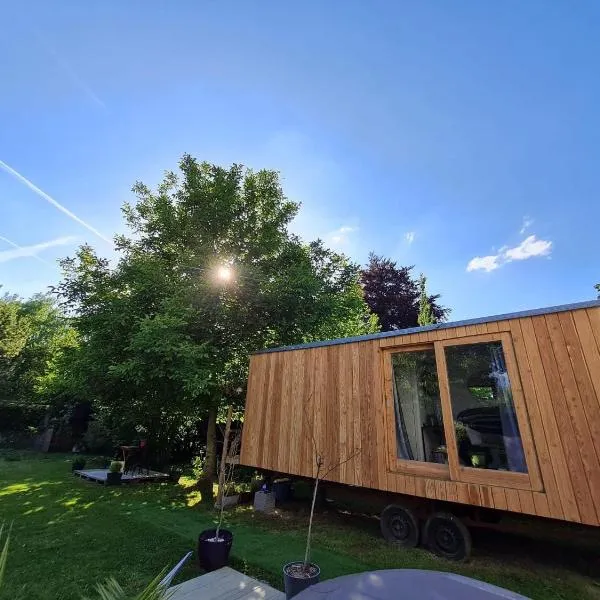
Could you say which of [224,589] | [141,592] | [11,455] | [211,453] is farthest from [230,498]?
[11,455]

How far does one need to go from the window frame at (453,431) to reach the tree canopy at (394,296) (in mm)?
11913

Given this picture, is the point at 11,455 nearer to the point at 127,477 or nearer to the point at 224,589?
the point at 127,477

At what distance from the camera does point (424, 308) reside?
15.7 m

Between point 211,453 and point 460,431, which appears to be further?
point 211,453

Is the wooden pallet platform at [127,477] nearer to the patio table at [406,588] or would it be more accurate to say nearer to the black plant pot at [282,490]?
the black plant pot at [282,490]

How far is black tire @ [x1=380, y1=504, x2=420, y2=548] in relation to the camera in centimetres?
521

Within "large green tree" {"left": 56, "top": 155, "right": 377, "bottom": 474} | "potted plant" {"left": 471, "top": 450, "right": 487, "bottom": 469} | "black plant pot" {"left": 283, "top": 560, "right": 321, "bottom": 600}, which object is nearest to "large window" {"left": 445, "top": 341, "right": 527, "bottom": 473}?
"potted plant" {"left": 471, "top": 450, "right": 487, "bottom": 469}

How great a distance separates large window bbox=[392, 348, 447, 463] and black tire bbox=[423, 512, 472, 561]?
0.80 meters

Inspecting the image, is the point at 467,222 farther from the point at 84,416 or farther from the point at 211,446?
the point at 84,416

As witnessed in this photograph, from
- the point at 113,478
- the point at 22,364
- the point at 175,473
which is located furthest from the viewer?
the point at 22,364

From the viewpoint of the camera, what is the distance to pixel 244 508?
7.49 m

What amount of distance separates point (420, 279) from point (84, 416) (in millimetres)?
19368

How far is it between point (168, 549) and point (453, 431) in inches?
182

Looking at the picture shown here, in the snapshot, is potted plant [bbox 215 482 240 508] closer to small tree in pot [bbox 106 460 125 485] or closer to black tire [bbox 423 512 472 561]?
small tree in pot [bbox 106 460 125 485]
